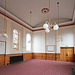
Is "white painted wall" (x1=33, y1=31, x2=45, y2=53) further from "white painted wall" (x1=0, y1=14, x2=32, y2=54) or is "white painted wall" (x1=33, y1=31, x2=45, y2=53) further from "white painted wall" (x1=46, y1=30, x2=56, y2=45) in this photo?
"white painted wall" (x1=0, y1=14, x2=32, y2=54)

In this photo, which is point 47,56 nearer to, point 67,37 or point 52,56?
point 52,56

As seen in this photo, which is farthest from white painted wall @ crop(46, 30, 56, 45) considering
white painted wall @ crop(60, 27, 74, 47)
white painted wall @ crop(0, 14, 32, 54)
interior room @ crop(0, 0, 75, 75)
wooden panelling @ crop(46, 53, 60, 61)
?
white painted wall @ crop(0, 14, 32, 54)

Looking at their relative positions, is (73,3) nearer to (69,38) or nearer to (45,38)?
(69,38)

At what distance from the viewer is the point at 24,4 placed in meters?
5.67

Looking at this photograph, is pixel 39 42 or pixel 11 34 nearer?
pixel 11 34

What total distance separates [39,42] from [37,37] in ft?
2.37

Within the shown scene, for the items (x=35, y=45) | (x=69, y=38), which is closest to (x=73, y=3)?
(x=69, y=38)

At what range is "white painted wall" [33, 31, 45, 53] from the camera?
9.58 meters

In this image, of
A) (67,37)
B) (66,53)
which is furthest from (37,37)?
(66,53)

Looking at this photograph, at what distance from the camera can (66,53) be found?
827cm

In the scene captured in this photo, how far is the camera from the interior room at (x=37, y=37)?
Answer: 16.1 feet

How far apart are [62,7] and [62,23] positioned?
248 centimetres

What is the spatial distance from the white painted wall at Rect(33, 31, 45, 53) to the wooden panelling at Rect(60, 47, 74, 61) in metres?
2.25

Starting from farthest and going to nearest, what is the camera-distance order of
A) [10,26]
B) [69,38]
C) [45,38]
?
[45,38]
[69,38]
[10,26]
